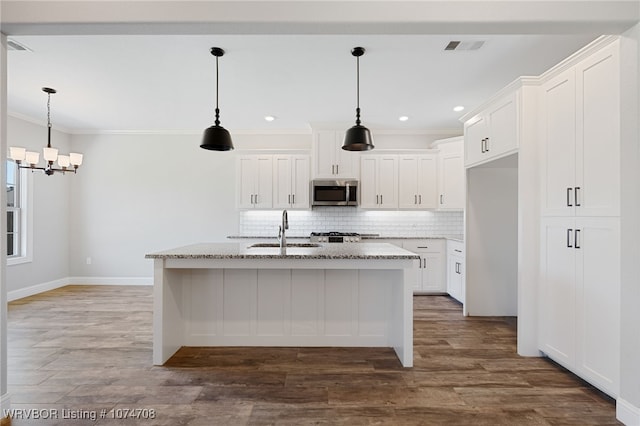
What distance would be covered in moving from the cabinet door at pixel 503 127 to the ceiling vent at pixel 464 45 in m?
0.53

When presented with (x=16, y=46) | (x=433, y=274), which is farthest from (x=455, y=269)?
(x=16, y=46)

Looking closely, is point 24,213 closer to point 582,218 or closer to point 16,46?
point 16,46

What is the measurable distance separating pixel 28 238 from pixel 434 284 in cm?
612

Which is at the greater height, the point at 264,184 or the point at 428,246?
the point at 264,184

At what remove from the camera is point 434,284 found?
517cm

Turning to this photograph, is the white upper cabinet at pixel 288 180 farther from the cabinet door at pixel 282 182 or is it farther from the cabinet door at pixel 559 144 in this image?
the cabinet door at pixel 559 144

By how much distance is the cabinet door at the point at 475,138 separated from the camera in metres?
3.64

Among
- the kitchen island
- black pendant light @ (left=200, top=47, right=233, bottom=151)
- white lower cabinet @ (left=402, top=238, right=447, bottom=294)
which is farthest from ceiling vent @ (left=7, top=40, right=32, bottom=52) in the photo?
white lower cabinet @ (left=402, top=238, right=447, bottom=294)

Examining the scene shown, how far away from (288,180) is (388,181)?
161 cm

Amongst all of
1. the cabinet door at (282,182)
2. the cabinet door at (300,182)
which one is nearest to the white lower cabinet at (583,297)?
the cabinet door at (300,182)

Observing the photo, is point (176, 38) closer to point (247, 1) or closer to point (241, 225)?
point (247, 1)

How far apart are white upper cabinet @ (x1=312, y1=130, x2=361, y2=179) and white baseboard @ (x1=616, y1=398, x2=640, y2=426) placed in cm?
407

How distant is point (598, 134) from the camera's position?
2291 millimetres

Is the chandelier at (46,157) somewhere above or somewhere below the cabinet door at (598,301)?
above
